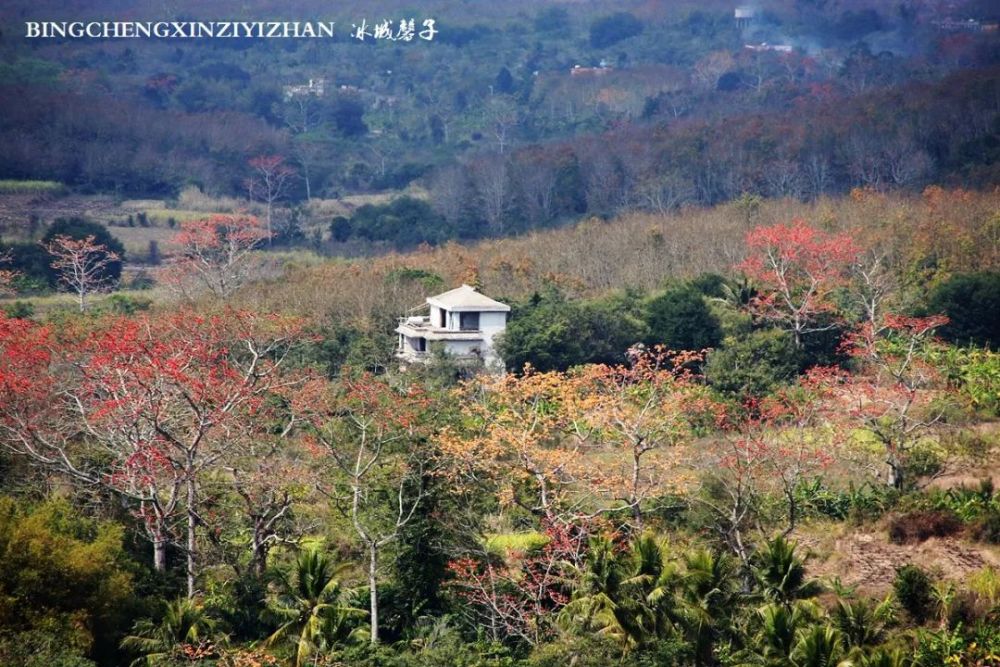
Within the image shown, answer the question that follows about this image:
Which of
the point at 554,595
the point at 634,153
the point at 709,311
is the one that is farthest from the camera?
the point at 634,153

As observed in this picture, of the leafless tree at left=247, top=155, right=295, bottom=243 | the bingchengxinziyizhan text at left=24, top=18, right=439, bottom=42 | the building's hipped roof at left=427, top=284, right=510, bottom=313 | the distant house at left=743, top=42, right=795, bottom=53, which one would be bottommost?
the leafless tree at left=247, top=155, right=295, bottom=243

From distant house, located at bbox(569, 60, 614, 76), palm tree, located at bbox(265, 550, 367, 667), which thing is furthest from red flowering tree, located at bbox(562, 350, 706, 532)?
distant house, located at bbox(569, 60, 614, 76)

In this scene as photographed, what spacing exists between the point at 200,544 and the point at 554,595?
6.47 meters

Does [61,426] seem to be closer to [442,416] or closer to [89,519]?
[89,519]

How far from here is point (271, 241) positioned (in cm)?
6075

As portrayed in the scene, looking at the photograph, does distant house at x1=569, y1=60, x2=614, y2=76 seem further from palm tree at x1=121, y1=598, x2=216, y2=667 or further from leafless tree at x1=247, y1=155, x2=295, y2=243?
palm tree at x1=121, y1=598, x2=216, y2=667

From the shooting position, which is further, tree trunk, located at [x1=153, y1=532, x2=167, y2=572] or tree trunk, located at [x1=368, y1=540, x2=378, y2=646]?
tree trunk, located at [x1=153, y1=532, x2=167, y2=572]

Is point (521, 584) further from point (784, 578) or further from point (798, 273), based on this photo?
point (798, 273)

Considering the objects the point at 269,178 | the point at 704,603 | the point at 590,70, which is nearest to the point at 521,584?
the point at 704,603

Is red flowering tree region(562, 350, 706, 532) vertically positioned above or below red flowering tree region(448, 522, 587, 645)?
above

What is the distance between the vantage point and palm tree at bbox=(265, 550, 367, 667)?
69.6 ft

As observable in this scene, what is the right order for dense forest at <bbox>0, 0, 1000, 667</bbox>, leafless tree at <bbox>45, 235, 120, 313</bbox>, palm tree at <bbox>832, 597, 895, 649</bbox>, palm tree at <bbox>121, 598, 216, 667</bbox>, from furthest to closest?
leafless tree at <bbox>45, 235, 120, 313</bbox> → dense forest at <bbox>0, 0, 1000, 667</bbox> → palm tree at <bbox>121, 598, 216, 667</bbox> → palm tree at <bbox>832, 597, 895, 649</bbox>

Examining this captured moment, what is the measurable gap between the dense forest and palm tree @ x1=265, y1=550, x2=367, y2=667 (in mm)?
73

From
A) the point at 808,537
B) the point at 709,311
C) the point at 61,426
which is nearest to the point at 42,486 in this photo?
the point at 61,426
